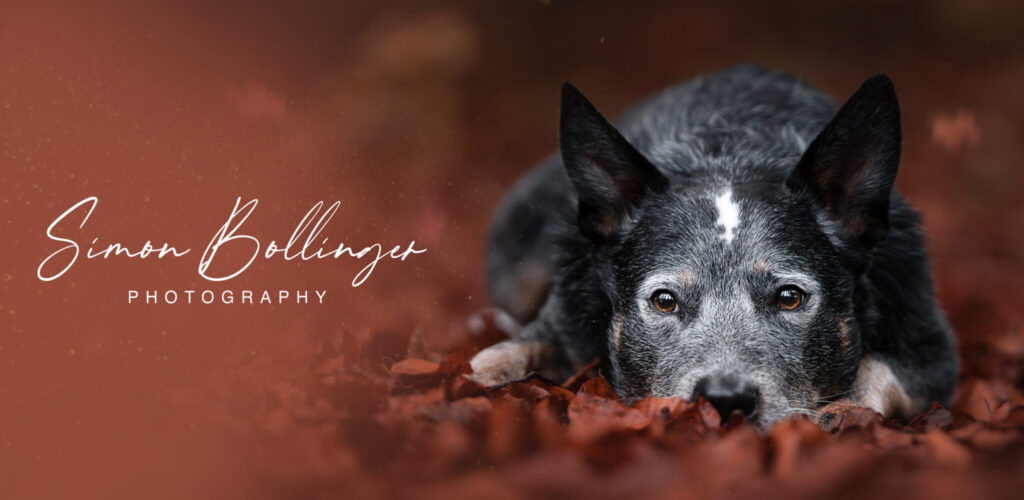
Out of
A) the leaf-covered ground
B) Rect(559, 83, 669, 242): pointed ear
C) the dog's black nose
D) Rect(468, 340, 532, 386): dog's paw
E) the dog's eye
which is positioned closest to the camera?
the leaf-covered ground

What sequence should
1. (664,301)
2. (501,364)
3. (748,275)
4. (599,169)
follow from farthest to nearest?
(501,364), (599,169), (664,301), (748,275)

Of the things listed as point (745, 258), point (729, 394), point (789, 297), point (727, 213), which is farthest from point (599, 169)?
point (729, 394)

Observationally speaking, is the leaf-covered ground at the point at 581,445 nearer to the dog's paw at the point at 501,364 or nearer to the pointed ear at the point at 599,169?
the dog's paw at the point at 501,364

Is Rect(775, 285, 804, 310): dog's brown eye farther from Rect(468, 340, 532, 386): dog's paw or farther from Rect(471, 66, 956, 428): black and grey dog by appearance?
Rect(468, 340, 532, 386): dog's paw

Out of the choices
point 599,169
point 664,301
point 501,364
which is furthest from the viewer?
point 501,364

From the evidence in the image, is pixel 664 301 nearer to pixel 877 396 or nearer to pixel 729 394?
pixel 729 394

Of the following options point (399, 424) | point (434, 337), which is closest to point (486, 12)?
point (434, 337)

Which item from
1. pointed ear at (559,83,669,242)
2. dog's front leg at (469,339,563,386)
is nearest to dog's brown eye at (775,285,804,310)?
pointed ear at (559,83,669,242)

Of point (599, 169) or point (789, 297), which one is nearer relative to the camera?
point (789, 297)
